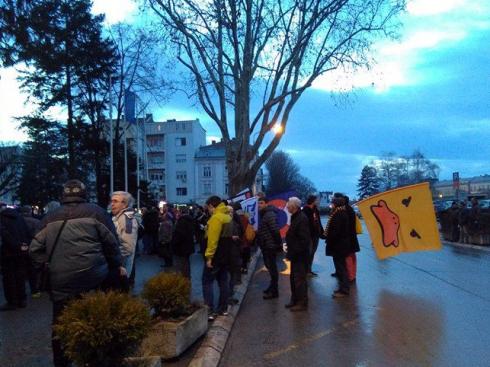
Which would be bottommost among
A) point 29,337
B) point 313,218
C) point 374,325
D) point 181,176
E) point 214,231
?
point 374,325

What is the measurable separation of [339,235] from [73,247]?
7142 millimetres

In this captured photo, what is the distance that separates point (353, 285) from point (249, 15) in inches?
599

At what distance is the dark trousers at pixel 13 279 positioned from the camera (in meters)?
9.79

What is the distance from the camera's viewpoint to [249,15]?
2423 centimetres

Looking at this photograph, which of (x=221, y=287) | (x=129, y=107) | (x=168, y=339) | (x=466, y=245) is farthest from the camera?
(x=129, y=107)

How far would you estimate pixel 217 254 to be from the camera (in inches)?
342

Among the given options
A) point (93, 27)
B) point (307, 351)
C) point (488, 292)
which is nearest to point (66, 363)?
Result: point (307, 351)

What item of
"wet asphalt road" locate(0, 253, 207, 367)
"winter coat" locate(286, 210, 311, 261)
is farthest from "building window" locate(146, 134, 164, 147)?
"winter coat" locate(286, 210, 311, 261)

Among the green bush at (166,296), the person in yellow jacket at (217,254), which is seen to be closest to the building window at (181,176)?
the person in yellow jacket at (217,254)

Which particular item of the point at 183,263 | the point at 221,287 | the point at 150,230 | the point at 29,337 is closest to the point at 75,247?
the point at 29,337

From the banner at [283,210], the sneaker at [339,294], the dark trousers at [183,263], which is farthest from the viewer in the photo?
the banner at [283,210]

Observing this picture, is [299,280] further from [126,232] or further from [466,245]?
[466,245]

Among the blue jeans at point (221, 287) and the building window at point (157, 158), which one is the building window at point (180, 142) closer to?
the building window at point (157, 158)

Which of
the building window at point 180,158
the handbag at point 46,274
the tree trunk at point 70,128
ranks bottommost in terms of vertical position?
the handbag at point 46,274
